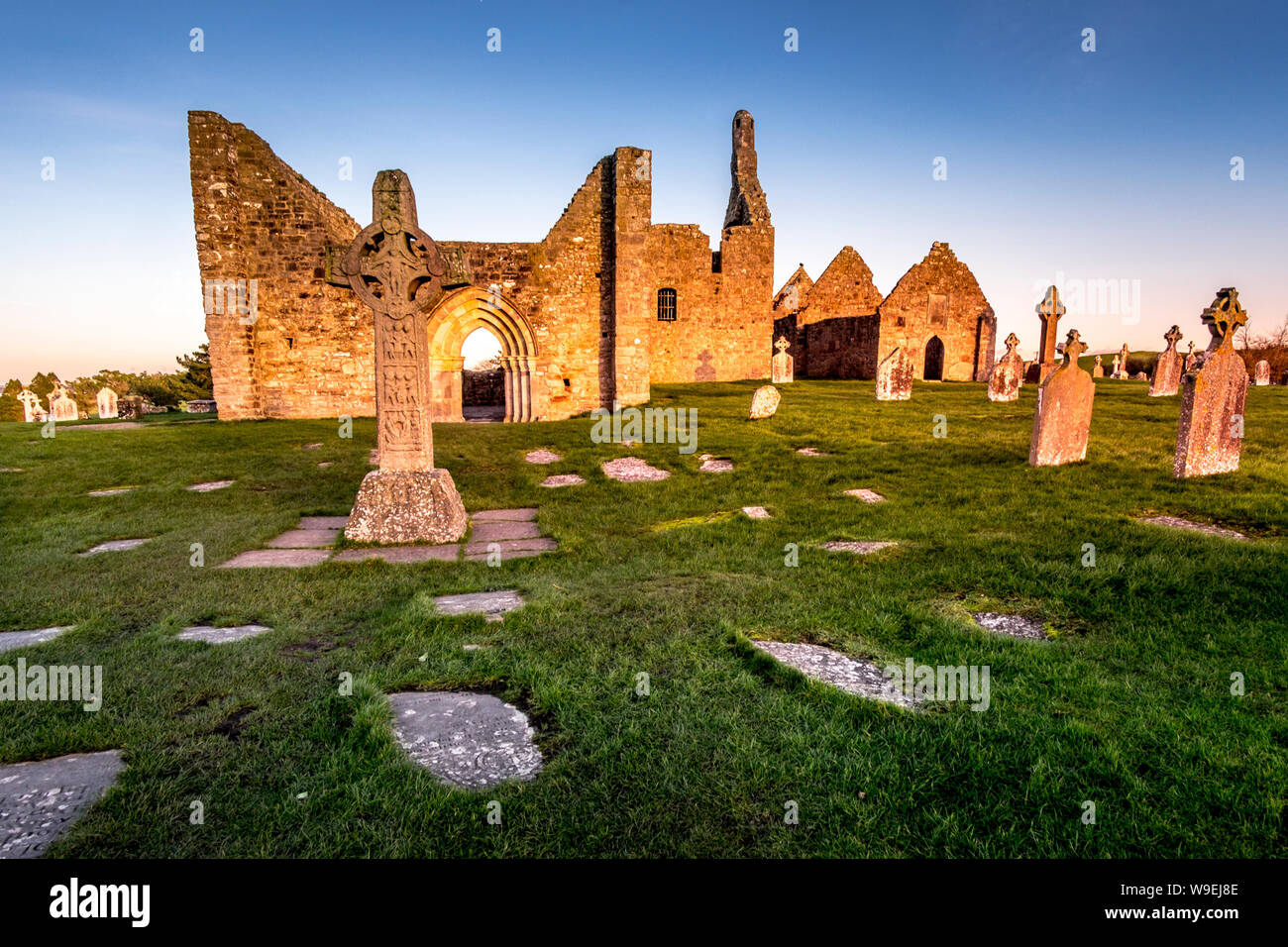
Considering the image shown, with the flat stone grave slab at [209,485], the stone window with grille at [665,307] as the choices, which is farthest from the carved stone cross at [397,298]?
the stone window with grille at [665,307]

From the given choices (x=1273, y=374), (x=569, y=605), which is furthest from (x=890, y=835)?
(x=1273, y=374)

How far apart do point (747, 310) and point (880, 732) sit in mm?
25780

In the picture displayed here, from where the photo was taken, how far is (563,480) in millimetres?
9523

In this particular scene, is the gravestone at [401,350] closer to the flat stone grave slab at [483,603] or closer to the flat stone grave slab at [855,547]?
the flat stone grave slab at [483,603]

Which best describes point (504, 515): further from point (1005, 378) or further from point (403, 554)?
→ point (1005, 378)

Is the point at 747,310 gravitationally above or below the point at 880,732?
above

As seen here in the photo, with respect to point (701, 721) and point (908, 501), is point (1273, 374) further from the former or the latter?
point (701, 721)

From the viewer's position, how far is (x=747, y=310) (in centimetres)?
2697

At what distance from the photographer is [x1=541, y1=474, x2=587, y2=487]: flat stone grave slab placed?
9258 mm

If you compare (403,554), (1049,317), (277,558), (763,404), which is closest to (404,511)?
(403,554)

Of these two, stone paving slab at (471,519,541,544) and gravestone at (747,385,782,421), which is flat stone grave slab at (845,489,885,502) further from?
gravestone at (747,385,782,421)

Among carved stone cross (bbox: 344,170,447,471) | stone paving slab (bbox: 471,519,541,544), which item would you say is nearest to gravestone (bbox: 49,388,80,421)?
carved stone cross (bbox: 344,170,447,471)

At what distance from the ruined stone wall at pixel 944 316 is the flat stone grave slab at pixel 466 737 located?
28068mm

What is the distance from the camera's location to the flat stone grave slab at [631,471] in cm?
938
